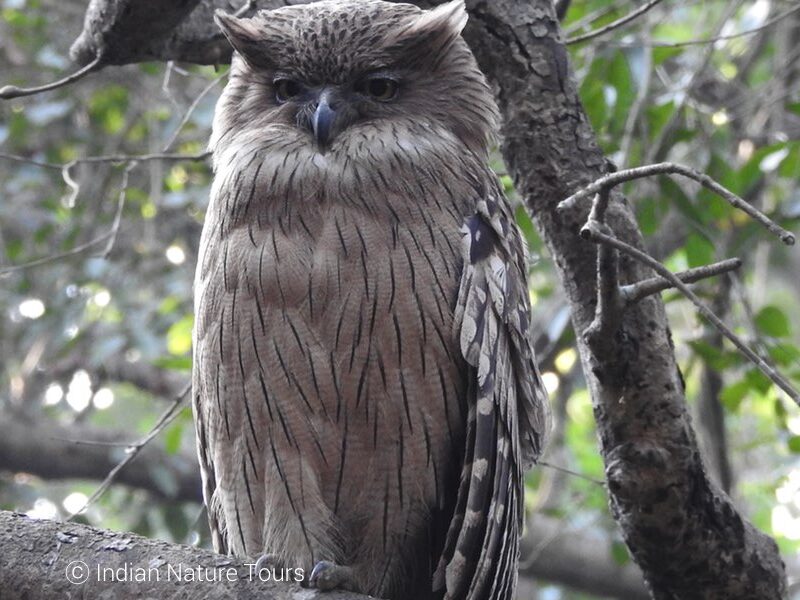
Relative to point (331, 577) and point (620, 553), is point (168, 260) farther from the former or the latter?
point (331, 577)

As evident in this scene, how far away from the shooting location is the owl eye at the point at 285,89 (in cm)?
305

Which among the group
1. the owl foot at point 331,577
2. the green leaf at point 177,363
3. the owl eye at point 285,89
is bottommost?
the owl foot at point 331,577

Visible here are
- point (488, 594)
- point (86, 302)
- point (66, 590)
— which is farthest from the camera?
point (86, 302)

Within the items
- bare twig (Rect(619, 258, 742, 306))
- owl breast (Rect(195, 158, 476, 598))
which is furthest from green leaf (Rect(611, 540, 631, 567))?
bare twig (Rect(619, 258, 742, 306))

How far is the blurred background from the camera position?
4.69m

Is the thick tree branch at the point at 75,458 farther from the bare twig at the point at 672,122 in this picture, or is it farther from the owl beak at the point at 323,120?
the owl beak at the point at 323,120

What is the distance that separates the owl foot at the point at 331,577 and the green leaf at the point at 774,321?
1846 mm

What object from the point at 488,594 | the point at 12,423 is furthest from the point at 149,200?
the point at 488,594

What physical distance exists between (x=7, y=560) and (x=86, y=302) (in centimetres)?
356

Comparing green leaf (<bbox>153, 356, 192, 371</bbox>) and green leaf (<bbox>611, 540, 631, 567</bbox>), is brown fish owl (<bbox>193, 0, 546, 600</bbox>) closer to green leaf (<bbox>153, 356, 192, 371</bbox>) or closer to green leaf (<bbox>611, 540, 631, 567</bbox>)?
green leaf (<bbox>153, 356, 192, 371</bbox>)

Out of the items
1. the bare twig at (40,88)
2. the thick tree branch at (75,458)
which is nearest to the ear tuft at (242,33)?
the bare twig at (40,88)

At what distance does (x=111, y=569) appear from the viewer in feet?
7.38

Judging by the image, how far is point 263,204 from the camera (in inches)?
113

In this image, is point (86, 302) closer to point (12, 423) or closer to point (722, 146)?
point (12, 423)
